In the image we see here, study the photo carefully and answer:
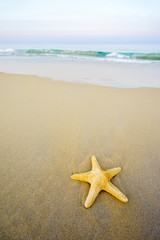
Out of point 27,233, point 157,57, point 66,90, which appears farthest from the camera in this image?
point 157,57

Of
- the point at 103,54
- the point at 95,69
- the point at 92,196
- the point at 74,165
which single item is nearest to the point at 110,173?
the point at 92,196

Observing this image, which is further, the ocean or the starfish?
the ocean

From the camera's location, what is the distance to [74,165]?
6.81 ft

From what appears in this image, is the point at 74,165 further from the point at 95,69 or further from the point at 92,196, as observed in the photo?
the point at 95,69

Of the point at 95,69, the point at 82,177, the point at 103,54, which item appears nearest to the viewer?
the point at 82,177

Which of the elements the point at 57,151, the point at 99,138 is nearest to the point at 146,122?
the point at 99,138

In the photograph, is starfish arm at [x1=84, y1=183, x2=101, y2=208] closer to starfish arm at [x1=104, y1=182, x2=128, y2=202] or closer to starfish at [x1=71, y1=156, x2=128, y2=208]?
starfish at [x1=71, y1=156, x2=128, y2=208]

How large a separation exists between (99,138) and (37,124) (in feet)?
3.94

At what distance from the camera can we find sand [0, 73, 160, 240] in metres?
1.48

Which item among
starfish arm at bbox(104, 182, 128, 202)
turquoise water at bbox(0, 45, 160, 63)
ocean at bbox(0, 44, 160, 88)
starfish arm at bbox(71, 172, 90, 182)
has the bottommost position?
starfish arm at bbox(104, 182, 128, 202)

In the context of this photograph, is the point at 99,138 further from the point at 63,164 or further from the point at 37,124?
the point at 37,124

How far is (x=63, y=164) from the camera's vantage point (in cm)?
208

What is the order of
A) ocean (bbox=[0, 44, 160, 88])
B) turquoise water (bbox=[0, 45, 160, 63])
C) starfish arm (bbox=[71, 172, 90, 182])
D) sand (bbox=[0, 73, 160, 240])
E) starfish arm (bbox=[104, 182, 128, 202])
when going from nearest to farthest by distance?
sand (bbox=[0, 73, 160, 240])
starfish arm (bbox=[104, 182, 128, 202])
starfish arm (bbox=[71, 172, 90, 182])
ocean (bbox=[0, 44, 160, 88])
turquoise water (bbox=[0, 45, 160, 63])

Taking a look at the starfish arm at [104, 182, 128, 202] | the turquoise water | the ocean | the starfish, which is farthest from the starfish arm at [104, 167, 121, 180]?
the turquoise water
